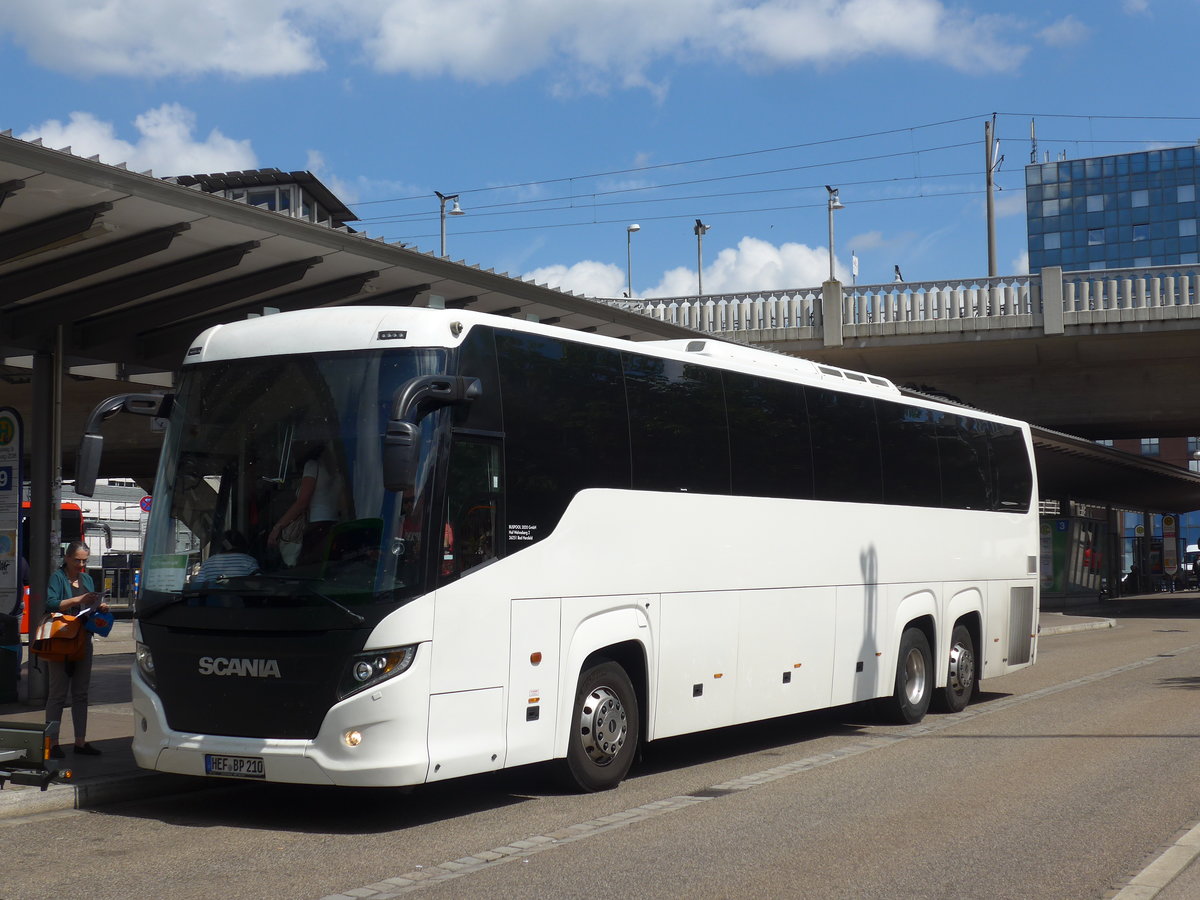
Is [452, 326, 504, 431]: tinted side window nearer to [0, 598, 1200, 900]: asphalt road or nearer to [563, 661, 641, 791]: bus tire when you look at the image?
[563, 661, 641, 791]: bus tire

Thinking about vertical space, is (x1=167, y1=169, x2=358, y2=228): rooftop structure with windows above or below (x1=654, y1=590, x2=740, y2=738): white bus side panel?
above

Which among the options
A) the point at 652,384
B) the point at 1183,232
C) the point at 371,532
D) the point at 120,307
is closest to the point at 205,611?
the point at 371,532

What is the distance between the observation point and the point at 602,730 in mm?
9883

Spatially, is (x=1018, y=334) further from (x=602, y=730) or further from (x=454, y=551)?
(x=454, y=551)

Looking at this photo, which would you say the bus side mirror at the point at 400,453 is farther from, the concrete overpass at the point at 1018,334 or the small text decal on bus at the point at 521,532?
the concrete overpass at the point at 1018,334

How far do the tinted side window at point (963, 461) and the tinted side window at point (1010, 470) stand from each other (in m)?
0.27

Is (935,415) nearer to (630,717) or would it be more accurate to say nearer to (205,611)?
(630,717)

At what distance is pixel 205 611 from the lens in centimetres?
870

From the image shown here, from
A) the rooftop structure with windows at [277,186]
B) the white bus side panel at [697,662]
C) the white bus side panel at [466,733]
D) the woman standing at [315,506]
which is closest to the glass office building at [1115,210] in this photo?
the rooftop structure with windows at [277,186]

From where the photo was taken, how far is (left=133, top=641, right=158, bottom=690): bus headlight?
896 centimetres

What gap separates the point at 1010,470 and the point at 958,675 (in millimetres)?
2792

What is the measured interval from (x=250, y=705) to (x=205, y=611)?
2.25 ft

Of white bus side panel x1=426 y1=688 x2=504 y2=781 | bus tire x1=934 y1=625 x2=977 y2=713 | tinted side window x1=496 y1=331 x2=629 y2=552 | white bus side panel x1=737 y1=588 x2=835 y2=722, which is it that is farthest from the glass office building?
white bus side panel x1=426 y1=688 x2=504 y2=781

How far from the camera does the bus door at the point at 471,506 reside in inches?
340
